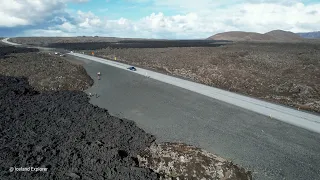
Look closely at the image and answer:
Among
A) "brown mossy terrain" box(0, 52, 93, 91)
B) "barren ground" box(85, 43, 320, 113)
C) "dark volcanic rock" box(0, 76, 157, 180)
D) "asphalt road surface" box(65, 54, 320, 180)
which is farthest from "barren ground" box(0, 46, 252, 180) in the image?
"barren ground" box(85, 43, 320, 113)

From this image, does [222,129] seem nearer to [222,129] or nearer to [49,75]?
[222,129]

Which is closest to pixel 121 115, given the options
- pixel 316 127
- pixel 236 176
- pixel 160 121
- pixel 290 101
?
pixel 160 121

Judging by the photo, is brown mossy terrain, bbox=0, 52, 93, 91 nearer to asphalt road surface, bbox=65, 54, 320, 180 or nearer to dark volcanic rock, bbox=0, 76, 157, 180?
asphalt road surface, bbox=65, 54, 320, 180

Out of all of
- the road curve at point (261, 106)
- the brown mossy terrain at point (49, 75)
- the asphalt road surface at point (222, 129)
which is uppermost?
the brown mossy terrain at point (49, 75)

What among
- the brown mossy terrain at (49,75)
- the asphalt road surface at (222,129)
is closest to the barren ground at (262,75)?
the asphalt road surface at (222,129)

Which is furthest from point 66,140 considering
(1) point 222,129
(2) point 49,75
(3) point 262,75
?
(3) point 262,75

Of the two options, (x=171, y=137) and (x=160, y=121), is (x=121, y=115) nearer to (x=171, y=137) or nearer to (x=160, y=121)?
(x=160, y=121)

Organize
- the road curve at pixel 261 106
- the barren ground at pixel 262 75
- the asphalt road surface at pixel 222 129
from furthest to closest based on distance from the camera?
the barren ground at pixel 262 75 → the road curve at pixel 261 106 → the asphalt road surface at pixel 222 129

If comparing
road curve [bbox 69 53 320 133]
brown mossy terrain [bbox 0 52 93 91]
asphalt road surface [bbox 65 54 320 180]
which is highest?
brown mossy terrain [bbox 0 52 93 91]

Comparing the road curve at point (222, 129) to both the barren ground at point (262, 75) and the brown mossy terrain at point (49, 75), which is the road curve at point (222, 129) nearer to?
the brown mossy terrain at point (49, 75)
